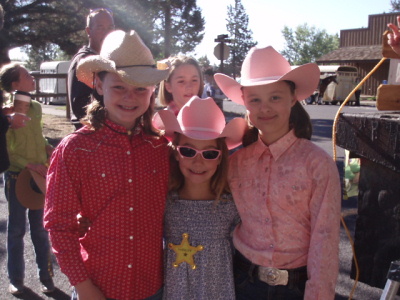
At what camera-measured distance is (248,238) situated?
76.6 inches

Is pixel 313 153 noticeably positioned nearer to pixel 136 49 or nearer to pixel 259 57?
pixel 259 57

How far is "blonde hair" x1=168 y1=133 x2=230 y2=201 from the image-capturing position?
2.03 meters

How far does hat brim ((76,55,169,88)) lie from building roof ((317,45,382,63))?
3508 centimetres

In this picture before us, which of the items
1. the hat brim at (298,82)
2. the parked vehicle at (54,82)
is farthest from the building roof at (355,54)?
the hat brim at (298,82)

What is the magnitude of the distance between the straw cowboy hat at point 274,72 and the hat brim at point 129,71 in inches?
15.3

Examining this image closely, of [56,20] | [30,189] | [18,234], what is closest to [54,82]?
[56,20]

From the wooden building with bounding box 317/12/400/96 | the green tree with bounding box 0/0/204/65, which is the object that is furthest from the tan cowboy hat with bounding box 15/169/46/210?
the wooden building with bounding box 317/12/400/96

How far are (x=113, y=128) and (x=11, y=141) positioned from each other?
1851mm

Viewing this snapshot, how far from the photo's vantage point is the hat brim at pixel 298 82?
6.19 ft

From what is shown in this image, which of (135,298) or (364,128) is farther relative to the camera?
(135,298)

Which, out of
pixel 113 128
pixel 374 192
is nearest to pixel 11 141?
pixel 113 128

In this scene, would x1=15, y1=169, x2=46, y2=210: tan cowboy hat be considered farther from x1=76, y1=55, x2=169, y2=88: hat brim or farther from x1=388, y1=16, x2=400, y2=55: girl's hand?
x1=388, y1=16, x2=400, y2=55: girl's hand

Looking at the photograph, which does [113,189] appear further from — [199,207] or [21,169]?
[21,169]

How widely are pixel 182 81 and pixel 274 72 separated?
1.26 metres
